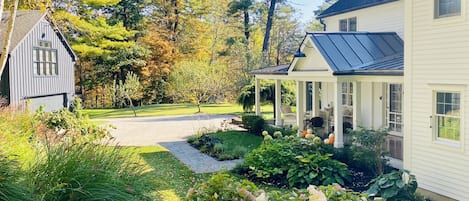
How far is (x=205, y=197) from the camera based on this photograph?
14.4 ft

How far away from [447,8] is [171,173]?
7409 millimetres

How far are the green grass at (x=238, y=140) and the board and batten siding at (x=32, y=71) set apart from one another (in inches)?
370

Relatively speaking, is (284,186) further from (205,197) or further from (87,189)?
(87,189)

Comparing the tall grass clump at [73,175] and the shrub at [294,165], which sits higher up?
Result: the tall grass clump at [73,175]

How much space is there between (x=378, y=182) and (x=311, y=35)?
21.5 feet

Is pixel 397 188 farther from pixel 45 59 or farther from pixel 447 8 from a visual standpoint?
pixel 45 59

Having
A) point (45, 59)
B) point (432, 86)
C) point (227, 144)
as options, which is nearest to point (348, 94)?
point (227, 144)

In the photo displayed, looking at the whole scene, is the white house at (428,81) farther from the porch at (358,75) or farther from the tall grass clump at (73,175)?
the tall grass clump at (73,175)

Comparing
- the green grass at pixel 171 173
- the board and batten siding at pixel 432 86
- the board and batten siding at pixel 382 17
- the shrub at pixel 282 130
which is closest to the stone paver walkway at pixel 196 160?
the green grass at pixel 171 173

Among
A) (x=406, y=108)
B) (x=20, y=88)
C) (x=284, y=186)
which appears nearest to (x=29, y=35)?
(x=20, y=88)

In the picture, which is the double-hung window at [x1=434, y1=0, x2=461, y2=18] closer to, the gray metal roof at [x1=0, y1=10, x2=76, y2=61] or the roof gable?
the roof gable

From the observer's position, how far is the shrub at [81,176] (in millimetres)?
3840

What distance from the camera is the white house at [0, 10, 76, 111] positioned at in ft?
59.8

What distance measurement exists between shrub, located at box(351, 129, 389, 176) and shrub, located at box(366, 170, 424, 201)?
1967 millimetres
